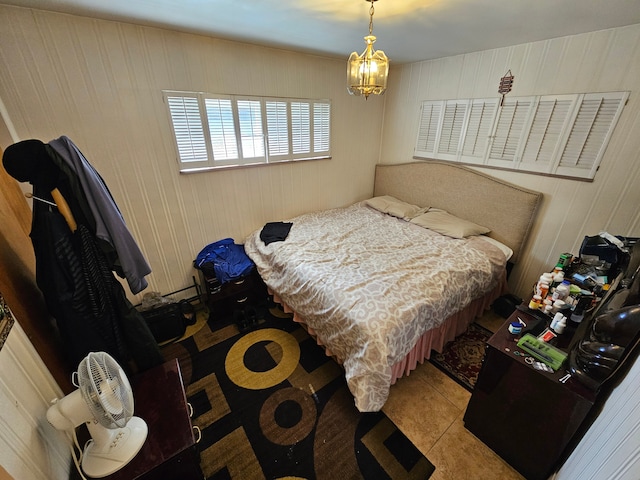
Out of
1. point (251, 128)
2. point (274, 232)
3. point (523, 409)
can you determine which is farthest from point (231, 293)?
point (523, 409)

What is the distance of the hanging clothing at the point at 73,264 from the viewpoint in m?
1.04

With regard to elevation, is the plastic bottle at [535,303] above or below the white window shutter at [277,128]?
below

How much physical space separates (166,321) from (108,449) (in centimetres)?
124

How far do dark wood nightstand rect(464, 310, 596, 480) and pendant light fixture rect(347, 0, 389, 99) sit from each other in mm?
1573

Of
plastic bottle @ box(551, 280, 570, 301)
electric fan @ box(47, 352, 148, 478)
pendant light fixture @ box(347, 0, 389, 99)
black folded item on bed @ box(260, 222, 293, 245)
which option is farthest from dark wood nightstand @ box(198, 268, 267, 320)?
plastic bottle @ box(551, 280, 570, 301)

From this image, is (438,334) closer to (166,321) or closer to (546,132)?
(546,132)

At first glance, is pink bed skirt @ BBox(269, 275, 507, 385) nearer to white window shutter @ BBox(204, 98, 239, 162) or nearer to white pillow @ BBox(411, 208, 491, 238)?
white pillow @ BBox(411, 208, 491, 238)

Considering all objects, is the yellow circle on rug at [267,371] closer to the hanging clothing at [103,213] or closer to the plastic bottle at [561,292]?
the hanging clothing at [103,213]

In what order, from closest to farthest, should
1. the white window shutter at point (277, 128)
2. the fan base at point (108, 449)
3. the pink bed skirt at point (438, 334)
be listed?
1. the fan base at point (108, 449)
2. the pink bed skirt at point (438, 334)
3. the white window shutter at point (277, 128)

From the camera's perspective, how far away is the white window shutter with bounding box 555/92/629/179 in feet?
6.18

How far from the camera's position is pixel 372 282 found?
1.84 metres

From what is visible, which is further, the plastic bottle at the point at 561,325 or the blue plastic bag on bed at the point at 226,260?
the blue plastic bag on bed at the point at 226,260

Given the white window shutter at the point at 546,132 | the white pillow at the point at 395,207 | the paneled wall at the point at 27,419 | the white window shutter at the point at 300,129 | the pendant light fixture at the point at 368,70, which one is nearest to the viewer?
the paneled wall at the point at 27,419

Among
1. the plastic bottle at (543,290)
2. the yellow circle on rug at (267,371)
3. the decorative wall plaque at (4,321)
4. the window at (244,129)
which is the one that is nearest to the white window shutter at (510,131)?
the plastic bottle at (543,290)
